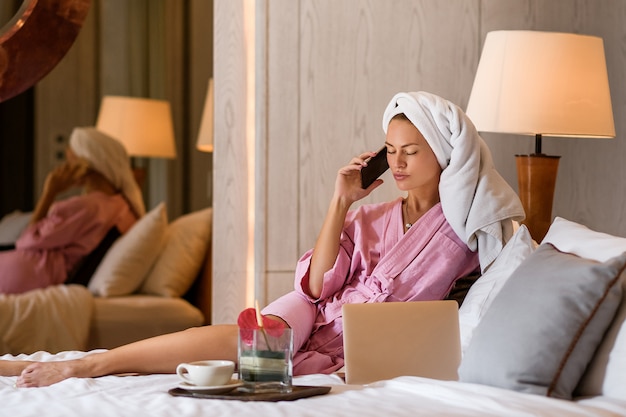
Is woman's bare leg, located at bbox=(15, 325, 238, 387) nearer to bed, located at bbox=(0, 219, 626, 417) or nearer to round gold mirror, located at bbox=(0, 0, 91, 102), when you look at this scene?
bed, located at bbox=(0, 219, 626, 417)

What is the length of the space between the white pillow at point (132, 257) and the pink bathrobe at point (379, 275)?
1.13 meters

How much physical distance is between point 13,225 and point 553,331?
2.51 metres

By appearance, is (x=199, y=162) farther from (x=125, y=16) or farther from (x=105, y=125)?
(x=125, y=16)

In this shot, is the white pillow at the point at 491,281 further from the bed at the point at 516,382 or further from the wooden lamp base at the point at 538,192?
the wooden lamp base at the point at 538,192

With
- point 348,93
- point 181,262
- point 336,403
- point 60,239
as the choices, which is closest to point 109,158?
point 60,239

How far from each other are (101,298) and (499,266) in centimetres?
184

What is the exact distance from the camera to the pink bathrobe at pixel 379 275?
289 centimetres

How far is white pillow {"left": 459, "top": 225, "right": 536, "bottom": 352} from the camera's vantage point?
2.63 meters

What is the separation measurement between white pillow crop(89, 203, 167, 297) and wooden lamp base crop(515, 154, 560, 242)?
4.93 feet

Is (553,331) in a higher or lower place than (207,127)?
lower

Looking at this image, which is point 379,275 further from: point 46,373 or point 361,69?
point 361,69

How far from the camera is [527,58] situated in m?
3.35

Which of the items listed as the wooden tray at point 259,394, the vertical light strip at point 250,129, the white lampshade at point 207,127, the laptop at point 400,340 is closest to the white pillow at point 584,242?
the laptop at point 400,340

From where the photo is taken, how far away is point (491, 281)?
2719 mm
